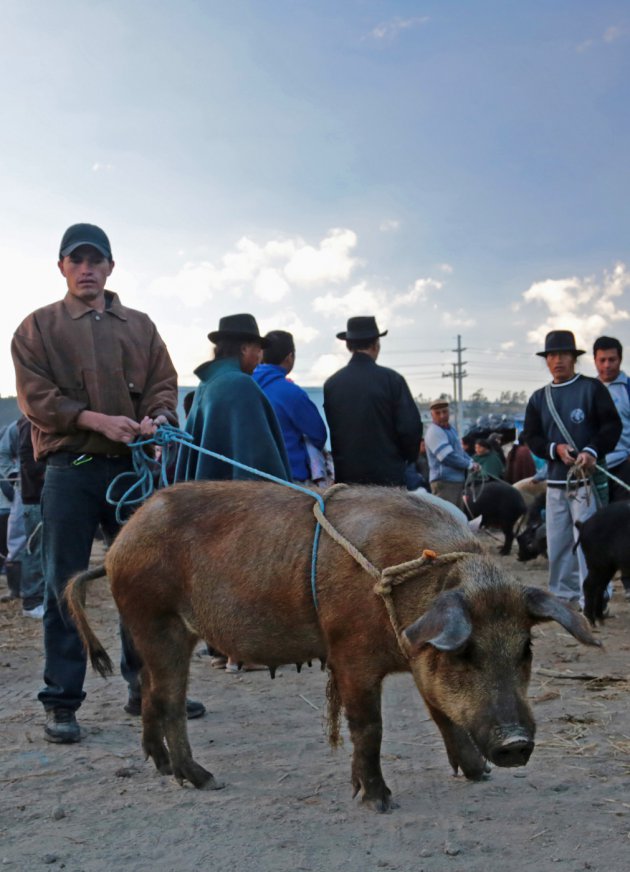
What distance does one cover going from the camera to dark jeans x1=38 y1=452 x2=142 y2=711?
4324 mm

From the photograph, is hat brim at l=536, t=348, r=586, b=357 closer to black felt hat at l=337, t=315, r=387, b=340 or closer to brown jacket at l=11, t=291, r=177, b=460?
black felt hat at l=337, t=315, r=387, b=340

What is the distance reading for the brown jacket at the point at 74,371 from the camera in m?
4.36

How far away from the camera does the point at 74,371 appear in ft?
14.8

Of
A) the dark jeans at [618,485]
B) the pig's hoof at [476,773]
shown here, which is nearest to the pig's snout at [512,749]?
the pig's hoof at [476,773]

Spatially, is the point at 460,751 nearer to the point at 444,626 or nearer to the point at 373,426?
the point at 444,626

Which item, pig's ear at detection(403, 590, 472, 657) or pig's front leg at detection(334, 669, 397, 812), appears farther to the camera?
pig's front leg at detection(334, 669, 397, 812)

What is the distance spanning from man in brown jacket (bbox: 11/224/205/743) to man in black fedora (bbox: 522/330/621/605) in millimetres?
3834

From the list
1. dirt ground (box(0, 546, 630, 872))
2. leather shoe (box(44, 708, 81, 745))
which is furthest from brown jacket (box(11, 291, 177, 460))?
dirt ground (box(0, 546, 630, 872))

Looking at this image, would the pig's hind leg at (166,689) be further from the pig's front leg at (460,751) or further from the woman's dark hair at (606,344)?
the woman's dark hair at (606,344)

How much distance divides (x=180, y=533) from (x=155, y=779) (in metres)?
1.08

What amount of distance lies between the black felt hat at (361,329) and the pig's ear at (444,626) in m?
3.61

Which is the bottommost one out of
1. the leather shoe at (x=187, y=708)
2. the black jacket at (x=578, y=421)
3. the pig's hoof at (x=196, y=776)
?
the leather shoe at (x=187, y=708)

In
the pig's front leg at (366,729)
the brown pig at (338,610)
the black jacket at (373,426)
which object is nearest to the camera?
the brown pig at (338,610)

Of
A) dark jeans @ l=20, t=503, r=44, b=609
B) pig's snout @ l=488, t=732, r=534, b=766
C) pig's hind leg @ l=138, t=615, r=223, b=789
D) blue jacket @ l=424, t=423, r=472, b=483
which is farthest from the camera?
blue jacket @ l=424, t=423, r=472, b=483
